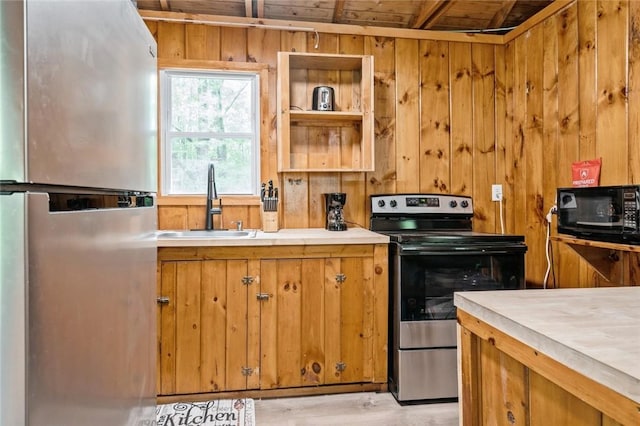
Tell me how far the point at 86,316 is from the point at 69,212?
0.65 feet

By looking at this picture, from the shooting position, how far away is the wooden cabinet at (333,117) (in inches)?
102

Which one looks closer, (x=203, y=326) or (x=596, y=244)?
(x=596, y=244)

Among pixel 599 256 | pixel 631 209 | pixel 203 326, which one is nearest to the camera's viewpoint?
pixel 631 209

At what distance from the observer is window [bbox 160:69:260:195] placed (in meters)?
2.69

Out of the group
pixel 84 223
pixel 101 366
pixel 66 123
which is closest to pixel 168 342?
pixel 101 366

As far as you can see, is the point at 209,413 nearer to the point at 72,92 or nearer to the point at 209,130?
the point at 209,130

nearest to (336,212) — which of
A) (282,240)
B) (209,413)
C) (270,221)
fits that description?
(270,221)

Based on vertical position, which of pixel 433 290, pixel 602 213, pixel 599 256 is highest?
pixel 602 213

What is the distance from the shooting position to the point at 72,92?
2.07 ft

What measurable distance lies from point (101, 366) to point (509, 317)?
0.87m

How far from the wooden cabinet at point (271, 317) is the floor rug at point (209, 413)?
0.24 ft

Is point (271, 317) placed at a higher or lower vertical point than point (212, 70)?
lower

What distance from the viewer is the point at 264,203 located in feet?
8.31

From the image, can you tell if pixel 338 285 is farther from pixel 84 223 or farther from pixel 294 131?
pixel 84 223
